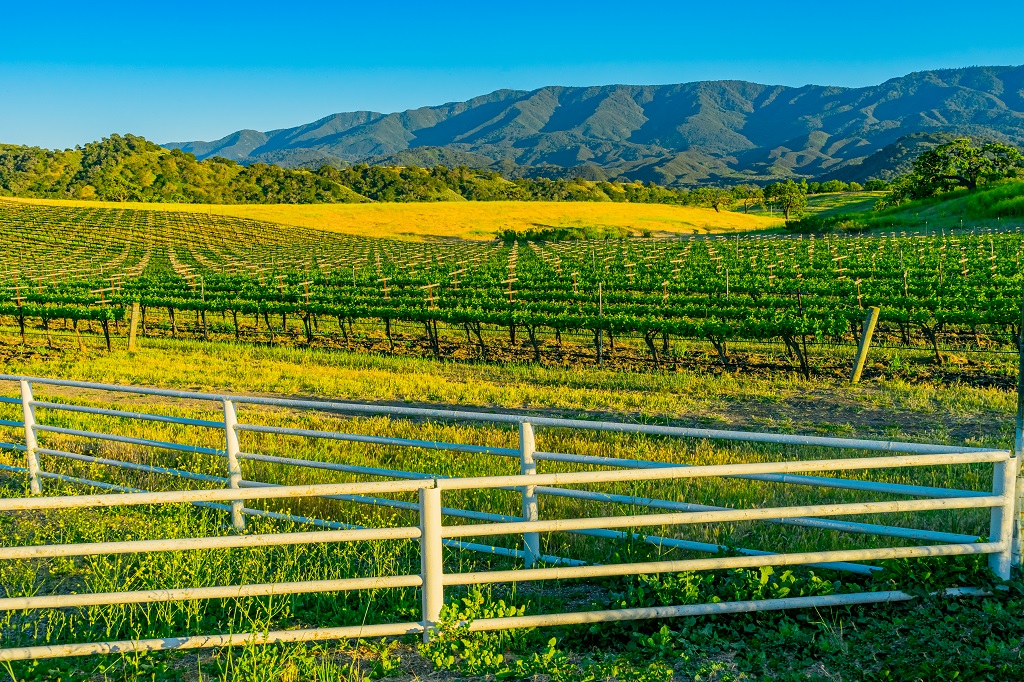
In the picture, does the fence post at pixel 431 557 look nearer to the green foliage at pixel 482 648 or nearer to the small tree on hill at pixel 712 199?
the green foliage at pixel 482 648

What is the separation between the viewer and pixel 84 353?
22.2 metres

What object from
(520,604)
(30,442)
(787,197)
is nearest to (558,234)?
(787,197)

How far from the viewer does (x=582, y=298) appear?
26.8 m

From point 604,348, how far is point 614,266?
16.2 metres

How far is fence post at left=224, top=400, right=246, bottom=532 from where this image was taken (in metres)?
6.20

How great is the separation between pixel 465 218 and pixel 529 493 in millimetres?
77706

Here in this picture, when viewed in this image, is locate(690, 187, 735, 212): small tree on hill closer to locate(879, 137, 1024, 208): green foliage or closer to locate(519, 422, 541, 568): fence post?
locate(879, 137, 1024, 208): green foliage

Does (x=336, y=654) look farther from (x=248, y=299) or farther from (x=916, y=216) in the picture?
(x=916, y=216)

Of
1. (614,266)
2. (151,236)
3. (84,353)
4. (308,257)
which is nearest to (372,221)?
(151,236)

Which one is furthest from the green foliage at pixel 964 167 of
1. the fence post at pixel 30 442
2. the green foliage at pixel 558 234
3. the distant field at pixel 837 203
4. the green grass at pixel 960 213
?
the fence post at pixel 30 442

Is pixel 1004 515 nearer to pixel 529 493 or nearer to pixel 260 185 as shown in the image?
pixel 529 493

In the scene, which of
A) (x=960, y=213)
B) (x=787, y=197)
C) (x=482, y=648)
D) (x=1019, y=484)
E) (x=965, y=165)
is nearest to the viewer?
(x=482, y=648)

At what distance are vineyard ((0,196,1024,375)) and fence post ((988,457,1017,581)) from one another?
40.9 feet

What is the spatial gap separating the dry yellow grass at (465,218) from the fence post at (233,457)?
6479cm
